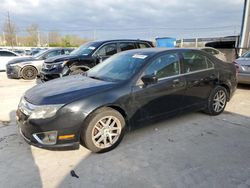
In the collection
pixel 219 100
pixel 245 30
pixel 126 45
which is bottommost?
pixel 219 100

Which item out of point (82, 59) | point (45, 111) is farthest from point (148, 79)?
point (82, 59)

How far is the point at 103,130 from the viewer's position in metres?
3.10

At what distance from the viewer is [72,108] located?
278cm

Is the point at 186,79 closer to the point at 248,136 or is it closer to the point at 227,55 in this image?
the point at 248,136

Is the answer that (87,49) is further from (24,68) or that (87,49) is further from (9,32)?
(9,32)

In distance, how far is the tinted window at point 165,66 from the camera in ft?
11.6

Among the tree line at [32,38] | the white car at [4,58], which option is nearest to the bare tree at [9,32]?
the tree line at [32,38]

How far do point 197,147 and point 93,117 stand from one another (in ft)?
5.28

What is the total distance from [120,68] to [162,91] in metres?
0.81

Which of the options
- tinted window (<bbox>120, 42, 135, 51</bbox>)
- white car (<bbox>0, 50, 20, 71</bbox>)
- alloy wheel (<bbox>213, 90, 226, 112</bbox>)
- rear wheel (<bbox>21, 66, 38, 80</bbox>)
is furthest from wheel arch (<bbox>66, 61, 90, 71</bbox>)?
white car (<bbox>0, 50, 20, 71</bbox>)

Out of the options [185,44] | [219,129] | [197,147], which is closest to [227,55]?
[185,44]

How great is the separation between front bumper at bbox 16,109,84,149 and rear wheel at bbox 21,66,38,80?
7623mm

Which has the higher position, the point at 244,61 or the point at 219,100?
the point at 244,61

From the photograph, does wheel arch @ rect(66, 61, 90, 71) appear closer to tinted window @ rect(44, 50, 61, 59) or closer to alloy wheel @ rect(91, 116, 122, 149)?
alloy wheel @ rect(91, 116, 122, 149)
